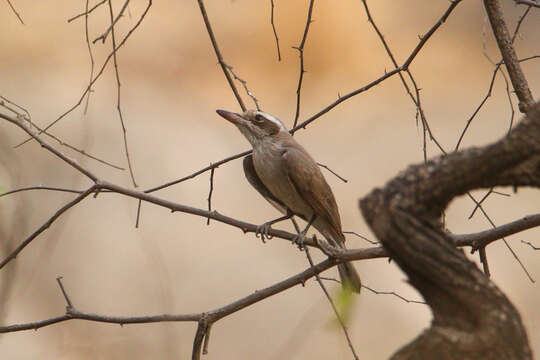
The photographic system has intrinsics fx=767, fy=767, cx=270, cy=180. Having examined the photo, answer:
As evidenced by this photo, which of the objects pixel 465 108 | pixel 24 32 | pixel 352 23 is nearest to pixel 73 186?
pixel 24 32

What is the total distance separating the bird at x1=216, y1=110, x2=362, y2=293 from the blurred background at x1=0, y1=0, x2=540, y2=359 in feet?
4.97

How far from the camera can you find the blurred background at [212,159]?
6.70 metres

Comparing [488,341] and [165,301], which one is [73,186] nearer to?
[165,301]

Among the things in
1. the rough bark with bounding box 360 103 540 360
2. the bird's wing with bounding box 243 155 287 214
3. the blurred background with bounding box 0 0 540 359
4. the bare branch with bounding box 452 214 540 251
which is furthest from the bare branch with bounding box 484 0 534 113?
the blurred background with bounding box 0 0 540 359

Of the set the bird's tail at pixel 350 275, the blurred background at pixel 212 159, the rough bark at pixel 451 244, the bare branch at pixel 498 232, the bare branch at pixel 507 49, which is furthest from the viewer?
the blurred background at pixel 212 159

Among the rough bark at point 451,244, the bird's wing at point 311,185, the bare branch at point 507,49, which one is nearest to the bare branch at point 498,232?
the bare branch at point 507,49

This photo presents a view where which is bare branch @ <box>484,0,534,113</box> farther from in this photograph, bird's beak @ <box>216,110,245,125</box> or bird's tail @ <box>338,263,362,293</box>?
bird's beak @ <box>216,110,245,125</box>

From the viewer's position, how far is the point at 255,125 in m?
4.21

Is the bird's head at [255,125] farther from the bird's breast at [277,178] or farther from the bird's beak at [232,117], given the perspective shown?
the bird's breast at [277,178]

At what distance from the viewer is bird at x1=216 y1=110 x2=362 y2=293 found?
387cm

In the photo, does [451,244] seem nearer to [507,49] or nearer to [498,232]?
[498,232]

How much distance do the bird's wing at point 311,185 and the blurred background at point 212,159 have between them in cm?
157

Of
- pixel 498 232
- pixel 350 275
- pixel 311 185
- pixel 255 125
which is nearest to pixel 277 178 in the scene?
pixel 311 185

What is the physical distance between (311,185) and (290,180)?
113mm
